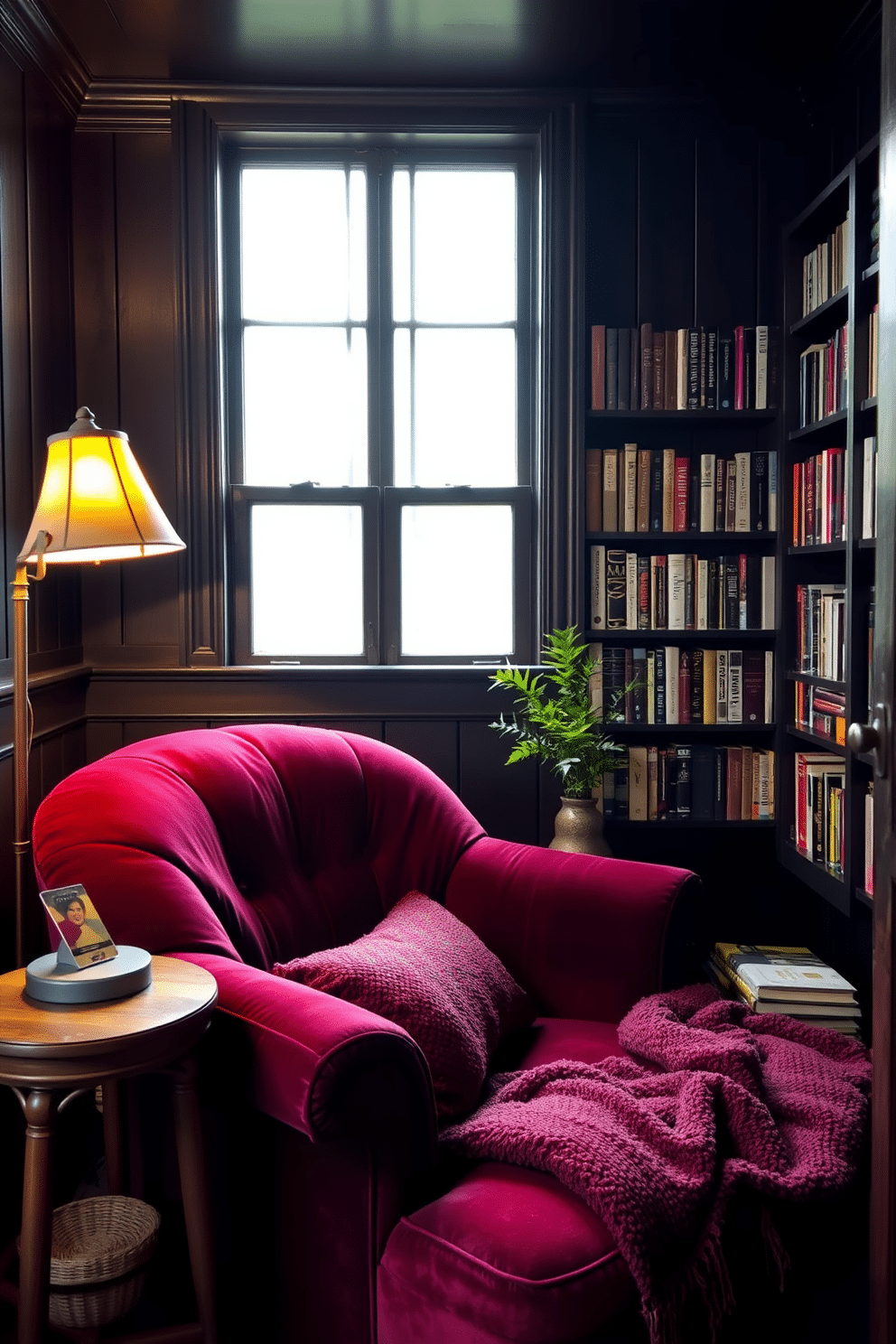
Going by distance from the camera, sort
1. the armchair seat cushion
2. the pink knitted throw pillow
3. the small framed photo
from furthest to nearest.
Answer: the pink knitted throw pillow → the small framed photo → the armchair seat cushion

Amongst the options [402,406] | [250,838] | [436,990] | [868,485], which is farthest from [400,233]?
[436,990]

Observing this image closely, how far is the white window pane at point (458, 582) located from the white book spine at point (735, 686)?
65 centimetres

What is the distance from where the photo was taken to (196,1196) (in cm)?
145

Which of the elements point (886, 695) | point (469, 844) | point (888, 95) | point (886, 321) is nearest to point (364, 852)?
→ point (469, 844)

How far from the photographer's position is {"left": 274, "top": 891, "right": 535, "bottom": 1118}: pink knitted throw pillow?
1516 mm

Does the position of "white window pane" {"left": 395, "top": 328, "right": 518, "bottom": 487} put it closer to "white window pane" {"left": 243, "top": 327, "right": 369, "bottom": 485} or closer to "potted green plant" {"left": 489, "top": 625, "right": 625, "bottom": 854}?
"white window pane" {"left": 243, "top": 327, "right": 369, "bottom": 485}

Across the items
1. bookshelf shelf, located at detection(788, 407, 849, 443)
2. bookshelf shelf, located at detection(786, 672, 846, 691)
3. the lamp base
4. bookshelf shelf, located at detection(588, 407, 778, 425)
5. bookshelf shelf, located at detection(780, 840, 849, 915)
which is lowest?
bookshelf shelf, located at detection(780, 840, 849, 915)

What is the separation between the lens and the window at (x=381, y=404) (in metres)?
3.04

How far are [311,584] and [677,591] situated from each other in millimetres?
1082

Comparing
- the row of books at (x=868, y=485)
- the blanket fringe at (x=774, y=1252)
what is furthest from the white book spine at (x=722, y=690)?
the blanket fringe at (x=774, y=1252)

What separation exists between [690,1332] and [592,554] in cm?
207

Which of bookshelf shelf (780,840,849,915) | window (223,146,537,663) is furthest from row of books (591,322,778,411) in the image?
bookshelf shelf (780,840,849,915)

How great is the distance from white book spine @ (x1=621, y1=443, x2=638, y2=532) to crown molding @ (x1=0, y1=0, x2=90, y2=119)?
5.92 ft

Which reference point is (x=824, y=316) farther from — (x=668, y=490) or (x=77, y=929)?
(x=77, y=929)
